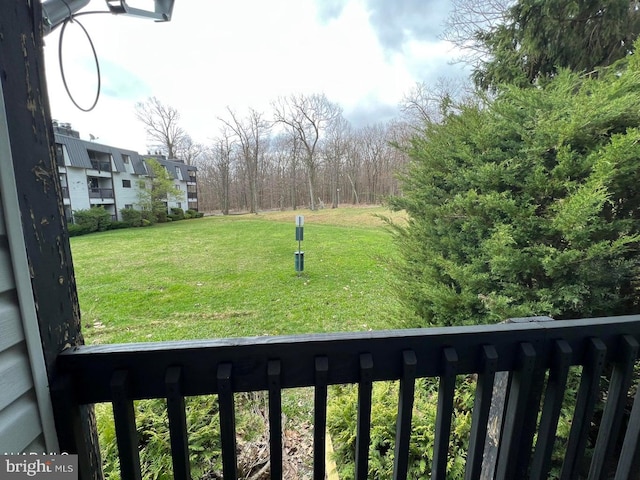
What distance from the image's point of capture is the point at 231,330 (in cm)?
397

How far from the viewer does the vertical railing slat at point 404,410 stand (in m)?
0.79

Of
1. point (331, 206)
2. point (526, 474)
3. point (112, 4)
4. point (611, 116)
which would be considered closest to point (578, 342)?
point (526, 474)

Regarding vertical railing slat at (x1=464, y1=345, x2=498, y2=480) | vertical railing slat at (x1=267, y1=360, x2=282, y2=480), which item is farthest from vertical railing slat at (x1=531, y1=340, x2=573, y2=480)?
vertical railing slat at (x1=267, y1=360, x2=282, y2=480)

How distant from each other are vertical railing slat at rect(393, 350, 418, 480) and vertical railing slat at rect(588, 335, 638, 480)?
2.30 ft

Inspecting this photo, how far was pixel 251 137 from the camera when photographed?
2250 centimetres

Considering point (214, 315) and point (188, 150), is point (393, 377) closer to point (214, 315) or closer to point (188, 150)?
point (214, 315)

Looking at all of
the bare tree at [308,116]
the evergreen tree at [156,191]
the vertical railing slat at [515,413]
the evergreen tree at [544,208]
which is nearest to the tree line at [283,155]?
the bare tree at [308,116]

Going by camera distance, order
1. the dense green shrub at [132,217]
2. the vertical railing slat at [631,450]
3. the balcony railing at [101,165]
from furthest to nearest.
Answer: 1. the dense green shrub at [132,217]
2. the balcony railing at [101,165]
3. the vertical railing slat at [631,450]

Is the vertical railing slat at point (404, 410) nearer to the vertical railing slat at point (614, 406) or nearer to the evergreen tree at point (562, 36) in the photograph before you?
the vertical railing slat at point (614, 406)

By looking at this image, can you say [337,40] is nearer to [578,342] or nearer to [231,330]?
[231,330]

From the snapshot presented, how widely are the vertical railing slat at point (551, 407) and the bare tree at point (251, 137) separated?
22399 millimetres

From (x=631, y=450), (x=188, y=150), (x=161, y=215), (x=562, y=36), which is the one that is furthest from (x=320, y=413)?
(x=188, y=150)

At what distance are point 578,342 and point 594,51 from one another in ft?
11.6

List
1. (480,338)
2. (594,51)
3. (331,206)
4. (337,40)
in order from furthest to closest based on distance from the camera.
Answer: (331,206)
(337,40)
(594,51)
(480,338)
